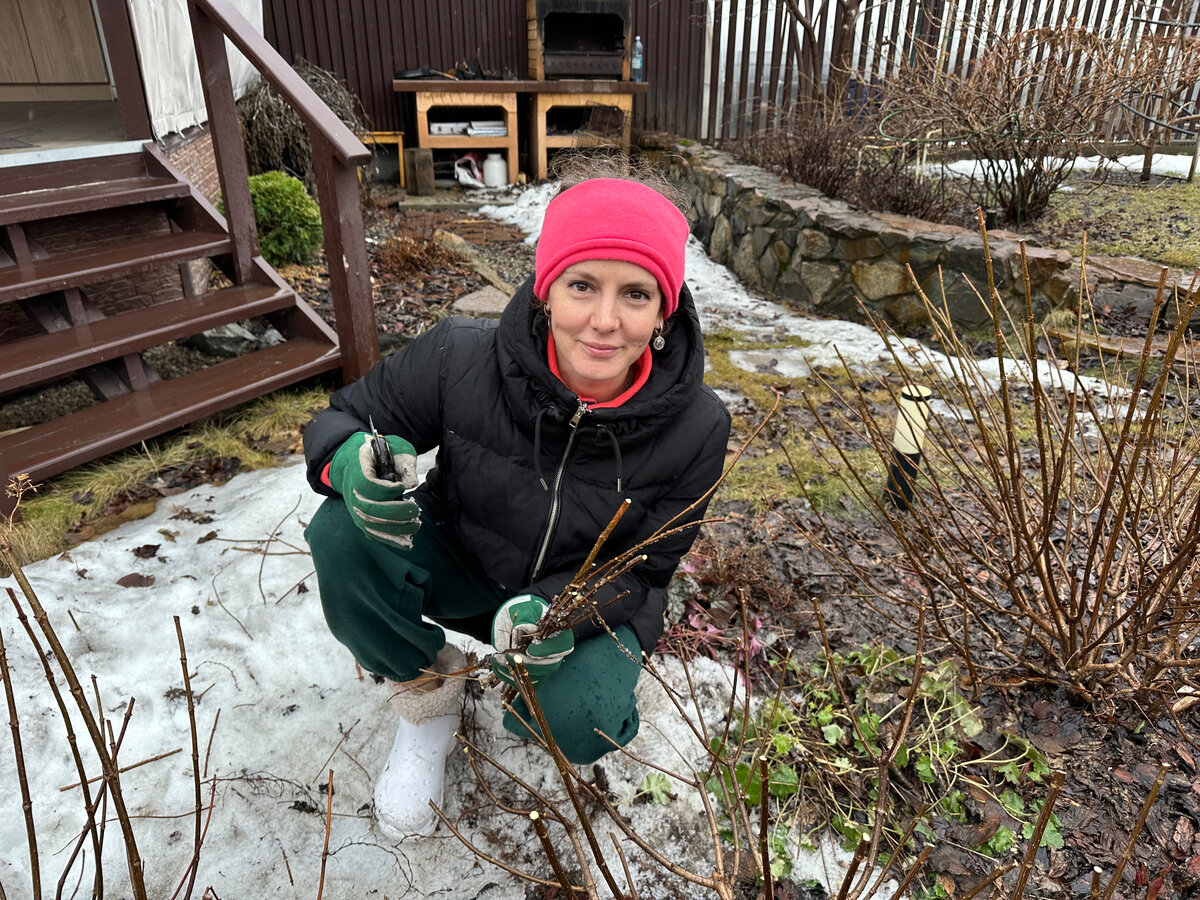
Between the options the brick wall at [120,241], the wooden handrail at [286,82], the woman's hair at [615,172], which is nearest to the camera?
the woman's hair at [615,172]

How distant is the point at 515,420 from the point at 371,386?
1.25 ft

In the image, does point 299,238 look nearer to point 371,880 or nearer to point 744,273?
point 744,273

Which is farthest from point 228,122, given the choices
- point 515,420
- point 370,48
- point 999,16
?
point 999,16

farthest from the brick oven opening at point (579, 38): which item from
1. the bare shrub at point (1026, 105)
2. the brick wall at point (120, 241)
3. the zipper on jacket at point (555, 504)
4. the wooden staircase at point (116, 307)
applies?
the zipper on jacket at point (555, 504)

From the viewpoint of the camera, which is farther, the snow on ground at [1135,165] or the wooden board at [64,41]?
the snow on ground at [1135,165]

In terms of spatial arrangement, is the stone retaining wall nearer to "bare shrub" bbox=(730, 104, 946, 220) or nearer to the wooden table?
"bare shrub" bbox=(730, 104, 946, 220)

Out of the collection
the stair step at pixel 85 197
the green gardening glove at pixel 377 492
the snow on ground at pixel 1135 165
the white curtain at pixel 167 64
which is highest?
the white curtain at pixel 167 64

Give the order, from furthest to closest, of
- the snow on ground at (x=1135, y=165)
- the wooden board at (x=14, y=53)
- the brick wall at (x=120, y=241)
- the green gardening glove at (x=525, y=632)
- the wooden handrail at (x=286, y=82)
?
the snow on ground at (x=1135, y=165) → the wooden board at (x=14, y=53) → the brick wall at (x=120, y=241) → the wooden handrail at (x=286, y=82) → the green gardening glove at (x=525, y=632)

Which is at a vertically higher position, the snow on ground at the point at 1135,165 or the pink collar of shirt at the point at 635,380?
the pink collar of shirt at the point at 635,380

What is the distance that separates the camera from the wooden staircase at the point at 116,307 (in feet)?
9.95

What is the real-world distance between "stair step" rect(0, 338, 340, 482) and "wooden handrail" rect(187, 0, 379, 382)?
25 centimetres

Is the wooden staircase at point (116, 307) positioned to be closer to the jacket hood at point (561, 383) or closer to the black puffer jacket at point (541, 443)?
the black puffer jacket at point (541, 443)

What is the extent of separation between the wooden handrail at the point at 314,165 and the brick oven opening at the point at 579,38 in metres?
6.26

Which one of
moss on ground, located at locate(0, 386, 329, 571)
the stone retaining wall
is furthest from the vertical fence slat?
moss on ground, located at locate(0, 386, 329, 571)
